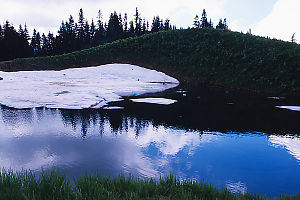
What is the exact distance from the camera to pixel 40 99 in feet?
46.7

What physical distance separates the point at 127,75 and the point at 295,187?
27464 millimetres

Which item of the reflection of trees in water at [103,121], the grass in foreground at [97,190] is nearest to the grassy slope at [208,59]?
the reflection of trees in water at [103,121]

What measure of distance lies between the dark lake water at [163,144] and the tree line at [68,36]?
61.1 m

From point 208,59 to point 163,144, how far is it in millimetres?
28377

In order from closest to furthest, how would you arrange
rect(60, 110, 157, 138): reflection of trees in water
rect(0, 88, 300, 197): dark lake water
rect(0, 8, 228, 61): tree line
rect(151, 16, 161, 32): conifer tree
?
rect(0, 88, 300, 197): dark lake water → rect(60, 110, 157, 138): reflection of trees in water → rect(0, 8, 228, 61): tree line → rect(151, 16, 161, 32): conifer tree

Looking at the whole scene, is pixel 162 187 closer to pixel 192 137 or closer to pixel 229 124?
pixel 192 137

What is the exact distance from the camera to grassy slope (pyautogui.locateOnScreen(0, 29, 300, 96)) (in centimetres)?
2431

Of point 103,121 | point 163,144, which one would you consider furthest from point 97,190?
point 103,121

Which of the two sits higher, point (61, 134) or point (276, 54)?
point (276, 54)

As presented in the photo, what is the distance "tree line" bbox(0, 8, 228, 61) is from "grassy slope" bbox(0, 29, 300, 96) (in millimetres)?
27447

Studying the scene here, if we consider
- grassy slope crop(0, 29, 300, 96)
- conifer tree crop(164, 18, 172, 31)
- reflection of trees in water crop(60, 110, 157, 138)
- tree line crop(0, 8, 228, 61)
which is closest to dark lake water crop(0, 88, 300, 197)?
reflection of trees in water crop(60, 110, 157, 138)

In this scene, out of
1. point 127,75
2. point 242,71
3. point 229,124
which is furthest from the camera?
point 127,75

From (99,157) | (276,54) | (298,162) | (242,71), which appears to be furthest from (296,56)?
(99,157)

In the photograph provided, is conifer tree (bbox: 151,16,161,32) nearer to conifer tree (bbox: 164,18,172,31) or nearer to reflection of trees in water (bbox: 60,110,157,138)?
conifer tree (bbox: 164,18,172,31)
